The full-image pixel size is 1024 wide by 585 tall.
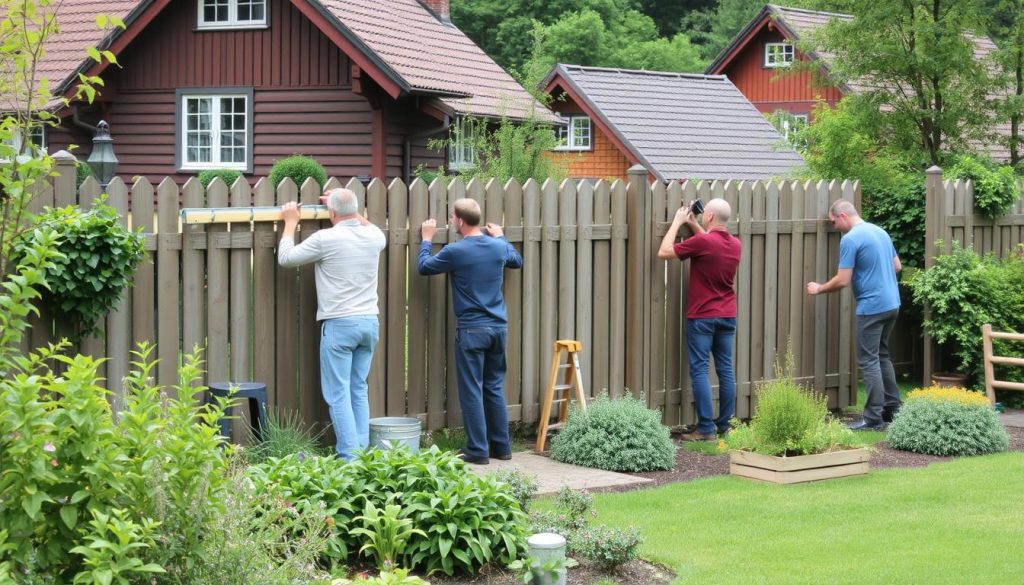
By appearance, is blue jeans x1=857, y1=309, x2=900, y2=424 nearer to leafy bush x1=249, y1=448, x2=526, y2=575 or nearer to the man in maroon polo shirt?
the man in maroon polo shirt

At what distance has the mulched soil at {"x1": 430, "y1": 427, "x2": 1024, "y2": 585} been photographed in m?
6.18

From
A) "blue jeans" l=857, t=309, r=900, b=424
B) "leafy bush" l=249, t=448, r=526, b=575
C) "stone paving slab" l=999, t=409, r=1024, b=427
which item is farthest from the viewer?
"stone paving slab" l=999, t=409, r=1024, b=427

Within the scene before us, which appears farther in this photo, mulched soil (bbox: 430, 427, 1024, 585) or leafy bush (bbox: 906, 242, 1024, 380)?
leafy bush (bbox: 906, 242, 1024, 380)

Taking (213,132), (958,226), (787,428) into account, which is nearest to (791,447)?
(787,428)

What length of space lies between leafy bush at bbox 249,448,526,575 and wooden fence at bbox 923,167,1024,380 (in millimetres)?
7956

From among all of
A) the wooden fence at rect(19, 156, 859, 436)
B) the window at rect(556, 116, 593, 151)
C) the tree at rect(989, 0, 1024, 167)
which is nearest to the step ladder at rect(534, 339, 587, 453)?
the wooden fence at rect(19, 156, 859, 436)

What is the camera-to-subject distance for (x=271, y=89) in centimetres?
2495

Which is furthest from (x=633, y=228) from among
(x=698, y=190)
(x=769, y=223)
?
(x=769, y=223)

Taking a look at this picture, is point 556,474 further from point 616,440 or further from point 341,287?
point 341,287

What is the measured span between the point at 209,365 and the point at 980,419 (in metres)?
5.93

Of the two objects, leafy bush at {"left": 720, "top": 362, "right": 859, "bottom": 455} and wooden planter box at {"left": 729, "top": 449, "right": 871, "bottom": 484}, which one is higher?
leafy bush at {"left": 720, "top": 362, "right": 859, "bottom": 455}

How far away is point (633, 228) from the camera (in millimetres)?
10938

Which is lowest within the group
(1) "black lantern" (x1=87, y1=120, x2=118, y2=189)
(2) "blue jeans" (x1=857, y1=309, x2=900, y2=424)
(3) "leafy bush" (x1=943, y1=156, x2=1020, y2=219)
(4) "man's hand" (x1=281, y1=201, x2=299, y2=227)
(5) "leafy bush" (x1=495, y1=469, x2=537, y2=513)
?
(5) "leafy bush" (x1=495, y1=469, x2=537, y2=513)

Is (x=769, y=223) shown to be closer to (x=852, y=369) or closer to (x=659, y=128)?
(x=852, y=369)
